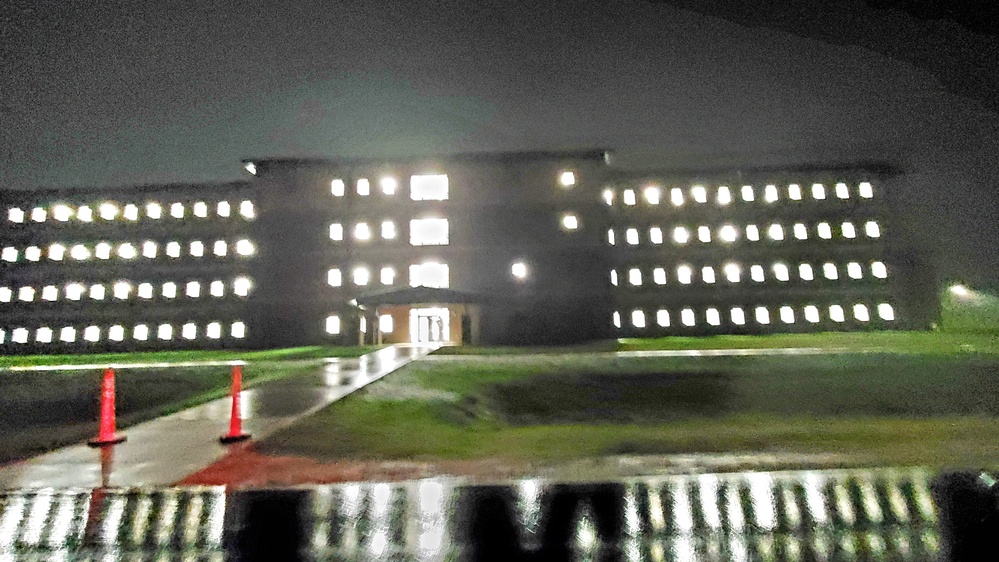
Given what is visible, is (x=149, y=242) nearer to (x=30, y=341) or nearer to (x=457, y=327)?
(x=30, y=341)

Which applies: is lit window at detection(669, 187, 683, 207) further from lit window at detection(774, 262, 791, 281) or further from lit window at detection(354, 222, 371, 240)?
lit window at detection(354, 222, 371, 240)

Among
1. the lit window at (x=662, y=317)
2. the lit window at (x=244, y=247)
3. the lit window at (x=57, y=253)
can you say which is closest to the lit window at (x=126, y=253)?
the lit window at (x=57, y=253)

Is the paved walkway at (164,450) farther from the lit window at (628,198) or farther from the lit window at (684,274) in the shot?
the lit window at (628,198)

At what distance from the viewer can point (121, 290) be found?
42.2 metres

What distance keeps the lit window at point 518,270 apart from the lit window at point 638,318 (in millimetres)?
11134

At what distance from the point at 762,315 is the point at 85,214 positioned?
5720cm

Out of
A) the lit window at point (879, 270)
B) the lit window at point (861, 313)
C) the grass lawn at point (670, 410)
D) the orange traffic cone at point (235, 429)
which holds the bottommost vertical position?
the grass lawn at point (670, 410)

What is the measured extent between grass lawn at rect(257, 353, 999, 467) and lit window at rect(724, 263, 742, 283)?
25.4 metres

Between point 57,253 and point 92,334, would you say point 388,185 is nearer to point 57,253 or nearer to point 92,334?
point 92,334

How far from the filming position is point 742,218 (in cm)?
4397

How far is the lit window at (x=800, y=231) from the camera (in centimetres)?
4344

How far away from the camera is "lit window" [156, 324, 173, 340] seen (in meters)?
40.9

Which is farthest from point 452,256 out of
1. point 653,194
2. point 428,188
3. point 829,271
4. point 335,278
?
point 829,271

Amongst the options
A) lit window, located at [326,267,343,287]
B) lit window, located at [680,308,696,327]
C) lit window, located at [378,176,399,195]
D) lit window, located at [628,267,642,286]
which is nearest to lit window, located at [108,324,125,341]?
lit window, located at [326,267,343,287]
